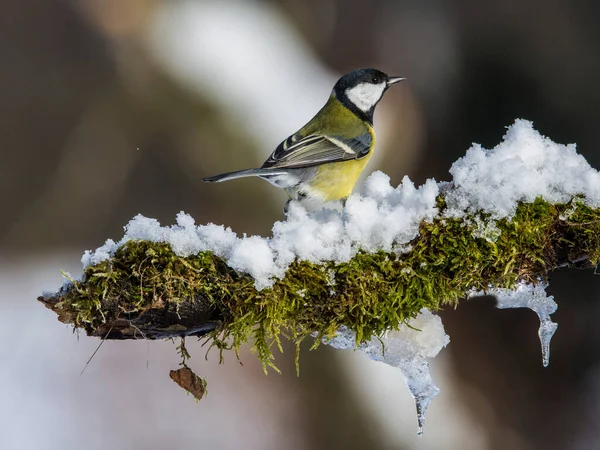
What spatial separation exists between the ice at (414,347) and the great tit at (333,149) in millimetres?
925

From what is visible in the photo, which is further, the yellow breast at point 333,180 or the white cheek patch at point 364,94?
the white cheek patch at point 364,94

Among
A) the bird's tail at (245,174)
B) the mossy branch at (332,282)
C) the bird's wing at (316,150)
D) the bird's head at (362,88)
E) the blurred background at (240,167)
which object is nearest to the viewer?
the mossy branch at (332,282)

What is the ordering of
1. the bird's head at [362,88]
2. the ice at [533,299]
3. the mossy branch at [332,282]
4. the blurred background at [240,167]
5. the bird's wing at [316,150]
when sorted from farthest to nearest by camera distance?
the blurred background at [240,167]
the bird's head at [362,88]
the bird's wing at [316,150]
the ice at [533,299]
the mossy branch at [332,282]

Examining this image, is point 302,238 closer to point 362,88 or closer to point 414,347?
point 414,347

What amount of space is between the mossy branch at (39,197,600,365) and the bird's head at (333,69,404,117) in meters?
1.65

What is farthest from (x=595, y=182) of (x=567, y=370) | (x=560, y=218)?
(x=567, y=370)

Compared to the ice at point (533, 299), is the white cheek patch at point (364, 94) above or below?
above

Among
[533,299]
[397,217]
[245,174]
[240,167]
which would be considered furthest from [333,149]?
[240,167]

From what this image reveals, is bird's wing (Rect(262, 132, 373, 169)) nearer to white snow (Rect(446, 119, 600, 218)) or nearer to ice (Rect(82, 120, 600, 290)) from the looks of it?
ice (Rect(82, 120, 600, 290))

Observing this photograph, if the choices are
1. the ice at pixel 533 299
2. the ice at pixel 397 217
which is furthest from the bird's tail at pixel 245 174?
the ice at pixel 533 299

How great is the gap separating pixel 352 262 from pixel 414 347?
1.44 feet

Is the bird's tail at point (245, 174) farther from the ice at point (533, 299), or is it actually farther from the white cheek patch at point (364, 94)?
the ice at point (533, 299)

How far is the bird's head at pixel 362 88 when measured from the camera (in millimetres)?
3395

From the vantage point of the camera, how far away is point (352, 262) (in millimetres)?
1842
